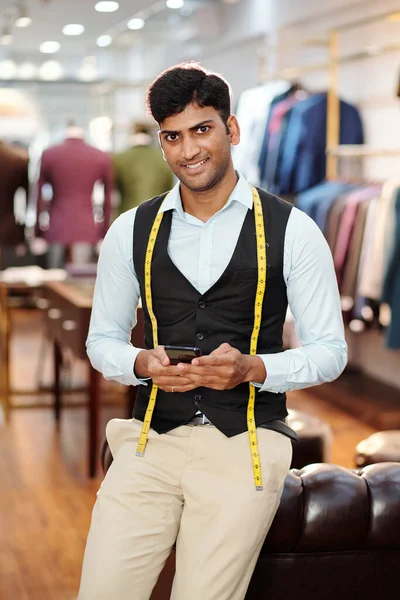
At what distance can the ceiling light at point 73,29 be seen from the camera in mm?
6422

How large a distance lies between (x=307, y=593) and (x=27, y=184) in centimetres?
530

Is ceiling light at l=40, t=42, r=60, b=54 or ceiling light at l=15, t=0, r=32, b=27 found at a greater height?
ceiling light at l=15, t=0, r=32, b=27

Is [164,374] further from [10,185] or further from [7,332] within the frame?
[10,185]

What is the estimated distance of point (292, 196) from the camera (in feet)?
23.9

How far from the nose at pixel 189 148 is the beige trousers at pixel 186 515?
1.90ft

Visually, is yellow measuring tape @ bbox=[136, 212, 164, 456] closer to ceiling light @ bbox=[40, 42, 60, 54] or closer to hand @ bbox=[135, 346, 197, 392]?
hand @ bbox=[135, 346, 197, 392]

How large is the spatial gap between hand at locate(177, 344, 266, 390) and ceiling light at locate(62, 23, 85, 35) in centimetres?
475

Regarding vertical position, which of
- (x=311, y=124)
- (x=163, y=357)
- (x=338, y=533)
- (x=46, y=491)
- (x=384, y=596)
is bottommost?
(x=46, y=491)

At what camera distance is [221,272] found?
2.22 m

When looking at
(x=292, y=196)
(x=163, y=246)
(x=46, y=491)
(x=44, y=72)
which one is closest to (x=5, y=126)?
(x=44, y=72)

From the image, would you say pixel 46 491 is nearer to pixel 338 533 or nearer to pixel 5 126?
pixel 338 533

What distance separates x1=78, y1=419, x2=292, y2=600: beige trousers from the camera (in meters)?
2.04

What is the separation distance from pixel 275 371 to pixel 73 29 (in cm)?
490

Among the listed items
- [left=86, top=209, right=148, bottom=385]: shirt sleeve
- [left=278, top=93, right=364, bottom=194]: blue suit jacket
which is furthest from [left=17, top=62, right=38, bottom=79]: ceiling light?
[left=86, top=209, right=148, bottom=385]: shirt sleeve
